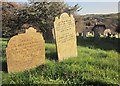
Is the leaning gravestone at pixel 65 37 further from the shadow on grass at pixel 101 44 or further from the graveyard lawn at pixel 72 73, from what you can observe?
the shadow on grass at pixel 101 44

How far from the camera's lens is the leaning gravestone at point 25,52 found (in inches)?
369

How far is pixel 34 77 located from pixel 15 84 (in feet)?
1.97

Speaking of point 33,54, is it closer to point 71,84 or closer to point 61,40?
point 61,40

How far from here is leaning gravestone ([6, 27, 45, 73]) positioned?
938cm

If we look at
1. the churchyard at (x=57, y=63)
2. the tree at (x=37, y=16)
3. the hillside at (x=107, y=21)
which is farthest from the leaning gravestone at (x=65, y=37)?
the hillside at (x=107, y=21)

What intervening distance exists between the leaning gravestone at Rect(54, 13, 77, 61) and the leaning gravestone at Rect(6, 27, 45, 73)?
31.7 inches

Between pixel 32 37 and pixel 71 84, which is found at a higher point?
pixel 32 37

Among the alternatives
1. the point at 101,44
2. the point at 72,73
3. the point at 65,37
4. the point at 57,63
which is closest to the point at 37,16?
the point at 101,44

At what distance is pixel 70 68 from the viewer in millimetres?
9188

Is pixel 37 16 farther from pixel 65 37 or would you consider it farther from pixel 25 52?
pixel 25 52

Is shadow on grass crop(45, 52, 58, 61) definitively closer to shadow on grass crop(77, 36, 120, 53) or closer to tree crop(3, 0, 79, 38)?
shadow on grass crop(77, 36, 120, 53)

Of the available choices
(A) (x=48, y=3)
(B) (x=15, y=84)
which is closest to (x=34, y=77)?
(B) (x=15, y=84)

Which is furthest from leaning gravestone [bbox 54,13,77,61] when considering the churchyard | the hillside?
the hillside

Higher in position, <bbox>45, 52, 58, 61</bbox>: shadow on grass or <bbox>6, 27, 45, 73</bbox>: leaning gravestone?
<bbox>6, 27, 45, 73</bbox>: leaning gravestone
